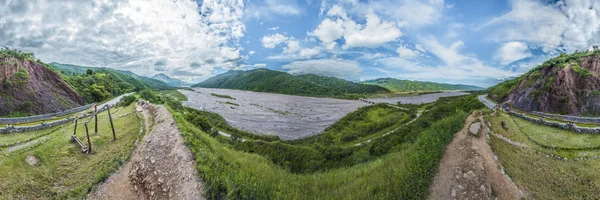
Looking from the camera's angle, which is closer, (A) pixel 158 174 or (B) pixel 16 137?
(A) pixel 158 174

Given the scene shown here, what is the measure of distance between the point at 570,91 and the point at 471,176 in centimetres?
1906

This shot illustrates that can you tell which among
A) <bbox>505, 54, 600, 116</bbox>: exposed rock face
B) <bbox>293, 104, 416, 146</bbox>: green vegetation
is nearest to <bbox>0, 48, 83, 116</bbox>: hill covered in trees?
<bbox>293, 104, 416, 146</bbox>: green vegetation

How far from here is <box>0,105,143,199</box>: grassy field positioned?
14.0 m

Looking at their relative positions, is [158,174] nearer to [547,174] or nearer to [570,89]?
[547,174]

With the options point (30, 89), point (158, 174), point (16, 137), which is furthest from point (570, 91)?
point (30, 89)

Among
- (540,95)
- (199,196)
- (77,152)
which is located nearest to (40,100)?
(77,152)

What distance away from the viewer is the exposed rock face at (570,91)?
18875 mm

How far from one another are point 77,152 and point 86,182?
17.8ft

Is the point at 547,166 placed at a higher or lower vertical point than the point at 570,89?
lower

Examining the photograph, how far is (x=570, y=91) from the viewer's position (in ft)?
65.0

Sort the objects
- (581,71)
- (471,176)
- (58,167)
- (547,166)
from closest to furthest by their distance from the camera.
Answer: (471,176), (547,166), (58,167), (581,71)

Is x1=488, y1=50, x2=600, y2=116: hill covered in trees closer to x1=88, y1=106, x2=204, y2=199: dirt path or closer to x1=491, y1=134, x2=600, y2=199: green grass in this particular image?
x1=491, y1=134, x2=600, y2=199: green grass

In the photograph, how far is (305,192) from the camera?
1213cm

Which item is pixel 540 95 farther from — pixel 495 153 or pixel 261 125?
pixel 261 125
